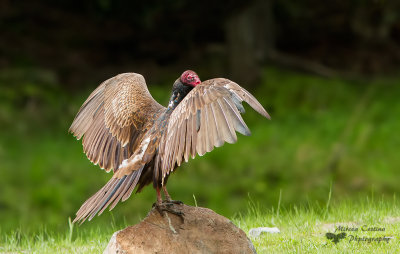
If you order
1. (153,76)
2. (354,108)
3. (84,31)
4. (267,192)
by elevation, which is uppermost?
(84,31)

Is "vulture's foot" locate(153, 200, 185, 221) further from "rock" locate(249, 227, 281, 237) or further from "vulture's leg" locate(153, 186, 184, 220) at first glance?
"rock" locate(249, 227, 281, 237)

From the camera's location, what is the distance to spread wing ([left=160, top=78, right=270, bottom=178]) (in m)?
4.22

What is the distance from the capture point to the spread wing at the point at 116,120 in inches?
210

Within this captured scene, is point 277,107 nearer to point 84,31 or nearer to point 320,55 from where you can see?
point 320,55

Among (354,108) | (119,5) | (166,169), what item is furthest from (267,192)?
(166,169)

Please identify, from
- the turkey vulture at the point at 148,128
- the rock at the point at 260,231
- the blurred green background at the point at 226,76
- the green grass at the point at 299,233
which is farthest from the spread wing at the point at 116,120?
the blurred green background at the point at 226,76

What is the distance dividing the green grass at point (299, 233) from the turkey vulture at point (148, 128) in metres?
0.95

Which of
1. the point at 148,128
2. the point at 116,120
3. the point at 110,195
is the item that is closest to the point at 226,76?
the point at 116,120

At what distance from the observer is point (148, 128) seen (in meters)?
5.20

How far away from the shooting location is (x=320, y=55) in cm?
1461

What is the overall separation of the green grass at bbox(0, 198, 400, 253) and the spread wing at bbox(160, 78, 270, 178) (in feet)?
4.36

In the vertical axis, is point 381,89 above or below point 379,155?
above

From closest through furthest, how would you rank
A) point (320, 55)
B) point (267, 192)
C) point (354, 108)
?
point (267, 192), point (354, 108), point (320, 55)

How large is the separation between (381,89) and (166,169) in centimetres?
898
